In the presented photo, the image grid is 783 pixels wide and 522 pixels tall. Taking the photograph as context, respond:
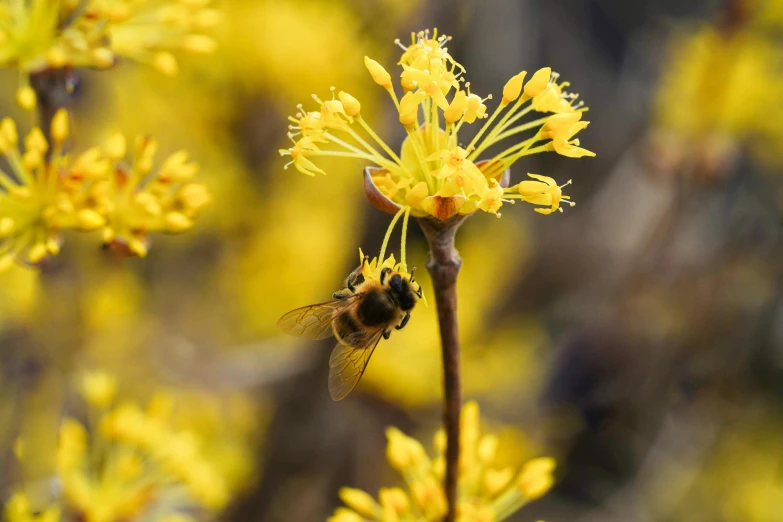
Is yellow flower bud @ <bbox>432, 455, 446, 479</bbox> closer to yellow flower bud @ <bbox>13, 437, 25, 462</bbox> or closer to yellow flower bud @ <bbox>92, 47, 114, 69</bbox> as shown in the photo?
yellow flower bud @ <bbox>13, 437, 25, 462</bbox>

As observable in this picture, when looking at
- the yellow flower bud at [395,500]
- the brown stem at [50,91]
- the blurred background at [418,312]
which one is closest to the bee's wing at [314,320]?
the yellow flower bud at [395,500]

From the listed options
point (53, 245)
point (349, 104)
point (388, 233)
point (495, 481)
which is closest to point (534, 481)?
point (495, 481)

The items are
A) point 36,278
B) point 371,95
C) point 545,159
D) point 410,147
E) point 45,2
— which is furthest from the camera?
point 545,159

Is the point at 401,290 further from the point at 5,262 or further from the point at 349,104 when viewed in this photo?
the point at 5,262

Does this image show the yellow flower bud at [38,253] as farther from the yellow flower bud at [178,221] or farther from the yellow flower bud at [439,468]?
the yellow flower bud at [439,468]

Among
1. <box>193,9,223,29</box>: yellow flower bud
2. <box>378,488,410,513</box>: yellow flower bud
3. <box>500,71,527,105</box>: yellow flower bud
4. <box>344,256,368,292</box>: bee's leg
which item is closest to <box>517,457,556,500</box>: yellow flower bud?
<box>378,488,410,513</box>: yellow flower bud

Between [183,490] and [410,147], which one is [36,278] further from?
[410,147]

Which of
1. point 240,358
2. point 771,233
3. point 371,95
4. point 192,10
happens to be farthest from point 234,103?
point 771,233
